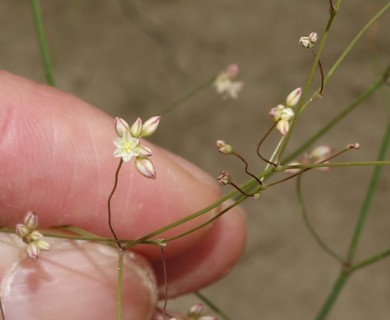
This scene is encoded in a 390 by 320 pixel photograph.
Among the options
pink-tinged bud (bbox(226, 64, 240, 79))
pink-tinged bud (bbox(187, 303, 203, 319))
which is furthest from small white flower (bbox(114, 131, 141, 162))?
pink-tinged bud (bbox(226, 64, 240, 79))

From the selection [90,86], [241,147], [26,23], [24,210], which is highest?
[26,23]

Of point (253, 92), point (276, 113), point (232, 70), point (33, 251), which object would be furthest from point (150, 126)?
point (253, 92)

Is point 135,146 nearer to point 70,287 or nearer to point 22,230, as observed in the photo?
point 22,230

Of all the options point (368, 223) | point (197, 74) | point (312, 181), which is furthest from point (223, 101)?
point (368, 223)

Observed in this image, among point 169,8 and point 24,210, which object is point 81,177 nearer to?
point 24,210

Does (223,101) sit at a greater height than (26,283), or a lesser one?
greater

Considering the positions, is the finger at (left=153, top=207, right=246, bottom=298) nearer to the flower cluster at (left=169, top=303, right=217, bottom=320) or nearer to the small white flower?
the flower cluster at (left=169, top=303, right=217, bottom=320)

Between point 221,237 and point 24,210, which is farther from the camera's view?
point 221,237
